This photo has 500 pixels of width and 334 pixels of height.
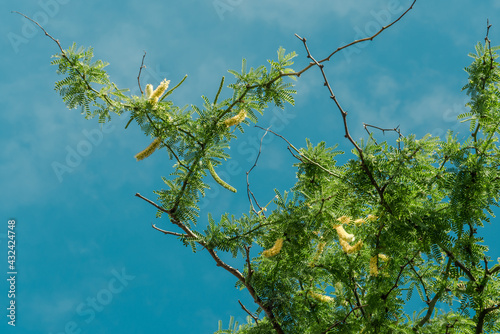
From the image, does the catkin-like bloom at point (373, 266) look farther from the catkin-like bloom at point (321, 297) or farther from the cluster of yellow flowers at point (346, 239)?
the catkin-like bloom at point (321, 297)

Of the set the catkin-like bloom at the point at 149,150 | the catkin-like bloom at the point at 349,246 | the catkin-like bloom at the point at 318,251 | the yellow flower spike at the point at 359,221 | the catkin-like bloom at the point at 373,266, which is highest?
the catkin-like bloom at the point at 149,150

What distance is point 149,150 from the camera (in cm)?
558

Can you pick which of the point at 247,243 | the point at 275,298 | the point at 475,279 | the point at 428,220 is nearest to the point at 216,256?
the point at 247,243

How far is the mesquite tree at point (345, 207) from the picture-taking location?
525 cm

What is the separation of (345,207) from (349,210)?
0.10 m

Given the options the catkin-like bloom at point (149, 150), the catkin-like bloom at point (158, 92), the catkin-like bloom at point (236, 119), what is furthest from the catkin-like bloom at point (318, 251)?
the catkin-like bloom at point (158, 92)

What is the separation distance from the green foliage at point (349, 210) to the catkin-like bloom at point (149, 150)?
0.46 ft

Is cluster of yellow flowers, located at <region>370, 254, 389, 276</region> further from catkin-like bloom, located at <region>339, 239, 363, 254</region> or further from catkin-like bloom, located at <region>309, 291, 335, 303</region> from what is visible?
catkin-like bloom, located at <region>309, 291, 335, 303</region>

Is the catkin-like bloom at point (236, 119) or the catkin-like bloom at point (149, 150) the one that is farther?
the catkin-like bloom at point (236, 119)

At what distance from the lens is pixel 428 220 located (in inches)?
212

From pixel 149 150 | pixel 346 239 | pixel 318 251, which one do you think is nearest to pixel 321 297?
pixel 318 251

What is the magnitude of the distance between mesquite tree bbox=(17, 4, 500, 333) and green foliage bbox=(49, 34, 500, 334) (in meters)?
0.01

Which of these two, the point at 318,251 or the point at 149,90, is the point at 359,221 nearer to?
the point at 318,251

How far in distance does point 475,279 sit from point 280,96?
10.2 ft
